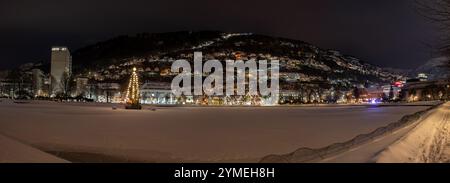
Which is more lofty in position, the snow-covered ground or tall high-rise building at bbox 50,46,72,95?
tall high-rise building at bbox 50,46,72,95

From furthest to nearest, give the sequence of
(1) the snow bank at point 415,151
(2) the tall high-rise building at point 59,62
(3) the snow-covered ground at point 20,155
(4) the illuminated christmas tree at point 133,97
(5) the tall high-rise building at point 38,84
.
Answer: (2) the tall high-rise building at point 59,62, (5) the tall high-rise building at point 38,84, (4) the illuminated christmas tree at point 133,97, (1) the snow bank at point 415,151, (3) the snow-covered ground at point 20,155

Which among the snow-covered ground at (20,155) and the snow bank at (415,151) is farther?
the snow bank at (415,151)

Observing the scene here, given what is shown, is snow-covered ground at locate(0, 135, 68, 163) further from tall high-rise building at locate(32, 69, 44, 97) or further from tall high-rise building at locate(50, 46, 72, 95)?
tall high-rise building at locate(50, 46, 72, 95)

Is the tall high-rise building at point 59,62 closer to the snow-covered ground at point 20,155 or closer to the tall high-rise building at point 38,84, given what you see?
the tall high-rise building at point 38,84

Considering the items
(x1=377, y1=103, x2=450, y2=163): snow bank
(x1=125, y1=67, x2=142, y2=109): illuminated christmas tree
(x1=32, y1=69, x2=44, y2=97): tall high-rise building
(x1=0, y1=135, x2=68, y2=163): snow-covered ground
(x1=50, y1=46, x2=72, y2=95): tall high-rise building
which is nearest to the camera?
(x1=0, y1=135, x2=68, y2=163): snow-covered ground

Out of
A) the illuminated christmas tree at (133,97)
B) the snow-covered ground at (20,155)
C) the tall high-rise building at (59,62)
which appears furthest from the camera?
the tall high-rise building at (59,62)

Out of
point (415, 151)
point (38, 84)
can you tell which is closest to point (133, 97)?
point (415, 151)

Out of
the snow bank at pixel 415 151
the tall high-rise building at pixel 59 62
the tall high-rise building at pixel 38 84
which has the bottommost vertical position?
the snow bank at pixel 415 151

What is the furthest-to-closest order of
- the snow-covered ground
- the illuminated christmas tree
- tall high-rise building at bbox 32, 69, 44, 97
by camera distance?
tall high-rise building at bbox 32, 69, 44, 97 → the illuminated christmas tree → the snow-covered ground

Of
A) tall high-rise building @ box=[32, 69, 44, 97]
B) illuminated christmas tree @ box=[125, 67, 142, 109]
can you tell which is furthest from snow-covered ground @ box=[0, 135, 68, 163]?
tall high-rise building @ box=[32, 69, 44, 97]

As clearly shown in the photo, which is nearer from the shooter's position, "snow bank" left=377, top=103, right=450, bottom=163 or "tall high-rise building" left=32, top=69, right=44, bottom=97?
"snow bank" left=377, top=103, right=450, bottom=163

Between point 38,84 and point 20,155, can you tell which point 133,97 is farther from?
point 38,84

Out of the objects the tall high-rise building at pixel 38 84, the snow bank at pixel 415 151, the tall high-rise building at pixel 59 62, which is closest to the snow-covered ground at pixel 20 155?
the snow bank at pixel 415 151

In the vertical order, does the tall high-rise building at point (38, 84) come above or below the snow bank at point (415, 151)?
above
